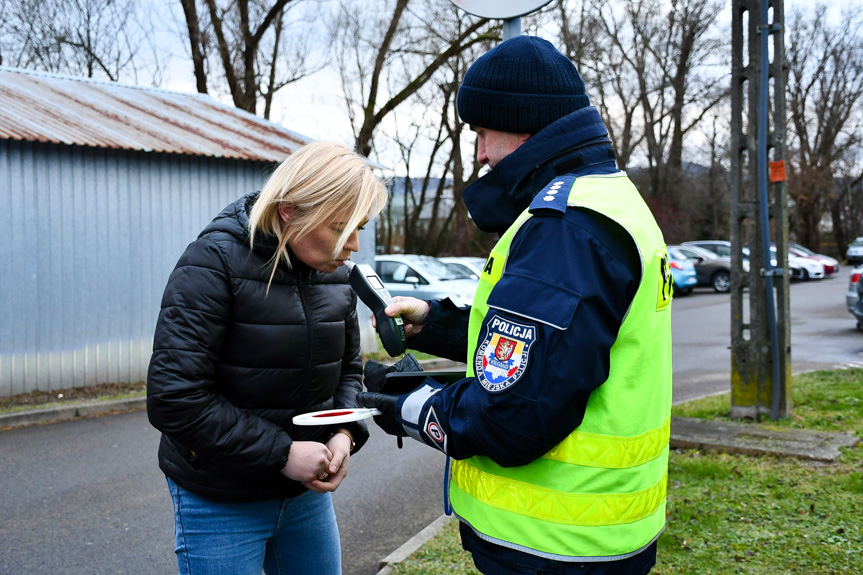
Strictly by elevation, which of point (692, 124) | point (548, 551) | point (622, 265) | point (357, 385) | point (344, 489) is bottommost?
point (344, 489)

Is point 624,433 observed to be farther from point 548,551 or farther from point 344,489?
point 344,489

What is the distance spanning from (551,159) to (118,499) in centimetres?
485

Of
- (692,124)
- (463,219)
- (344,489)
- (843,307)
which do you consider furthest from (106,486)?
(692,124)

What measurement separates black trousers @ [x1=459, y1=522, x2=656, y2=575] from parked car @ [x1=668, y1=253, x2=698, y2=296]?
2369 cm

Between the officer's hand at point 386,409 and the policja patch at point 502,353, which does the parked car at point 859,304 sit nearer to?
the officer's hand at point 386,409

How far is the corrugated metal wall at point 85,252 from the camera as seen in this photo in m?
9.52

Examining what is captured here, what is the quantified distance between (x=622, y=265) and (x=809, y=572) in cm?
292

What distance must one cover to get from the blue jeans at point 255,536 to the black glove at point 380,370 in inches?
19.4

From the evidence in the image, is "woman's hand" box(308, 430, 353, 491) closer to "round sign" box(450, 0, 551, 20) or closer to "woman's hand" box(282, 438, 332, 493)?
"woman's hand" box(282, 438, 332, 493)

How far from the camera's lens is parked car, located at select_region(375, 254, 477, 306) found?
1627cm

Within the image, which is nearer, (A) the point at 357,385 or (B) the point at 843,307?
(A) the point at 357,385

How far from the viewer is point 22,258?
958 cm

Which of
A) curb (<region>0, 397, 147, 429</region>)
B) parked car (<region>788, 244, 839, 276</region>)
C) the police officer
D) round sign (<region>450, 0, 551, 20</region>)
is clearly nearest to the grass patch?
the police officer

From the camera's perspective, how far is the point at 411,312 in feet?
8.05
